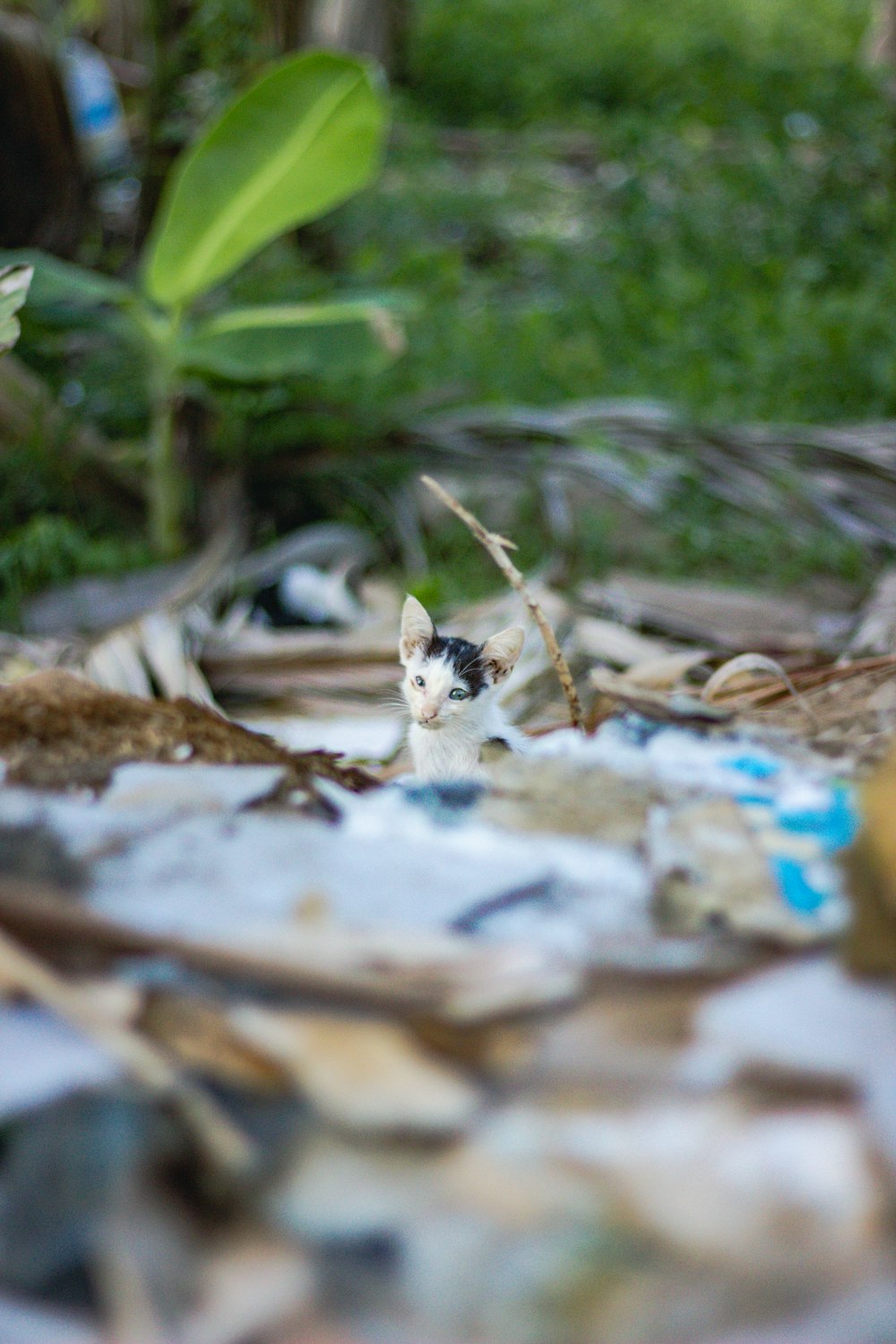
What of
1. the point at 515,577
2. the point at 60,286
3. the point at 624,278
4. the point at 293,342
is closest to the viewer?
the point at 515,577

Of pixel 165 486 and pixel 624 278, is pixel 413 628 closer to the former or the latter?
pixel 165 486

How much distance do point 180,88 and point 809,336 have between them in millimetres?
1655

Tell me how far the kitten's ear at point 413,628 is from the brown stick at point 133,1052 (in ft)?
1.98

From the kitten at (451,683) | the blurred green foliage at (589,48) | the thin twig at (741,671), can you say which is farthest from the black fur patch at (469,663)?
the blurred green foliage at (589,48)

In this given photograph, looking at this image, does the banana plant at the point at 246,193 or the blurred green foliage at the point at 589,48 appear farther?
the blurred green foliage at the point at 589,48

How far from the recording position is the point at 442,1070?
1.20 ft

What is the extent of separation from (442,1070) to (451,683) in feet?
2.27

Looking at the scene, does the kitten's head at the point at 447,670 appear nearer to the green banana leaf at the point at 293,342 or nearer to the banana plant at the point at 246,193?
the green banana leaf at the point at 293,342

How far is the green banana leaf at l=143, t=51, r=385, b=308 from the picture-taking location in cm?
210

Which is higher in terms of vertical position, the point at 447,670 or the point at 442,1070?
the point at 442,1070

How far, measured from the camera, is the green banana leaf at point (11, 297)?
996 millimetres

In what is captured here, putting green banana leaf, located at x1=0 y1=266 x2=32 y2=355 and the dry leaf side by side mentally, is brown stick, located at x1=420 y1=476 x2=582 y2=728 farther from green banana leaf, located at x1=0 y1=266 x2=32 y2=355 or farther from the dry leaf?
green banana leaf, located at x1=0 y1=266 x2=32 y2=355

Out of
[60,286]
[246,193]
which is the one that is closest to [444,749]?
[60,286]

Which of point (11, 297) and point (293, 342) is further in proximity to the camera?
point (293, 342)
